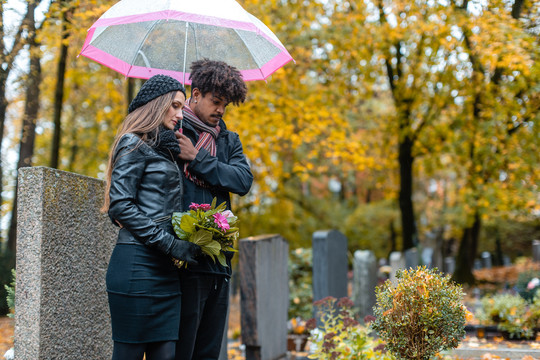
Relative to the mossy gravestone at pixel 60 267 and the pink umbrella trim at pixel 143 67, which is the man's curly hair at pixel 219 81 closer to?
the pink umbrella trim at pixel 143 67

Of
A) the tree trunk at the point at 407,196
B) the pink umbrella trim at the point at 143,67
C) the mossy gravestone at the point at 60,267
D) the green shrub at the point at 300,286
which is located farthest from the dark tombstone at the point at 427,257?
the mossy gravestone at the point at 60,267

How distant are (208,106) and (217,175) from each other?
0.44m

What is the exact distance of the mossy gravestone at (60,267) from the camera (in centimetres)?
319

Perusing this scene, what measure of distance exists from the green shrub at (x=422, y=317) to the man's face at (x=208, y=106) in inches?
68.1

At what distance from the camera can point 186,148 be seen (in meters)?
2.96

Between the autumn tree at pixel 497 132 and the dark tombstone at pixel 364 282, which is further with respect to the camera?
the autumn tree at pixel 497 132

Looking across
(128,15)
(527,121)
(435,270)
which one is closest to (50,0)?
(128,15)

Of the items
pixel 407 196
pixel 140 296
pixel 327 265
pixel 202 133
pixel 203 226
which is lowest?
pixel 140 296

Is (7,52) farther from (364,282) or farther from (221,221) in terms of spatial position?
(364,282)

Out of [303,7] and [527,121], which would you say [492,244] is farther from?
[303,7]

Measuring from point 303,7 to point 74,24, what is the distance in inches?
207

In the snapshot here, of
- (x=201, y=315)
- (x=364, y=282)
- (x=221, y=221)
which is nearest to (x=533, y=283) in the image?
(x=364, y=282)

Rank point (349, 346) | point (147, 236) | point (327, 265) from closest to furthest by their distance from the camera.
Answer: point (147, 236), point (349, 346), point (327, 265)

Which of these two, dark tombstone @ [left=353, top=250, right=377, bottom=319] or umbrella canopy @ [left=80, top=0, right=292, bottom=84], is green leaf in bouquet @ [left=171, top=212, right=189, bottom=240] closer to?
umbrella canopy @ [left=80, top=0, right=292, bottom=84]
